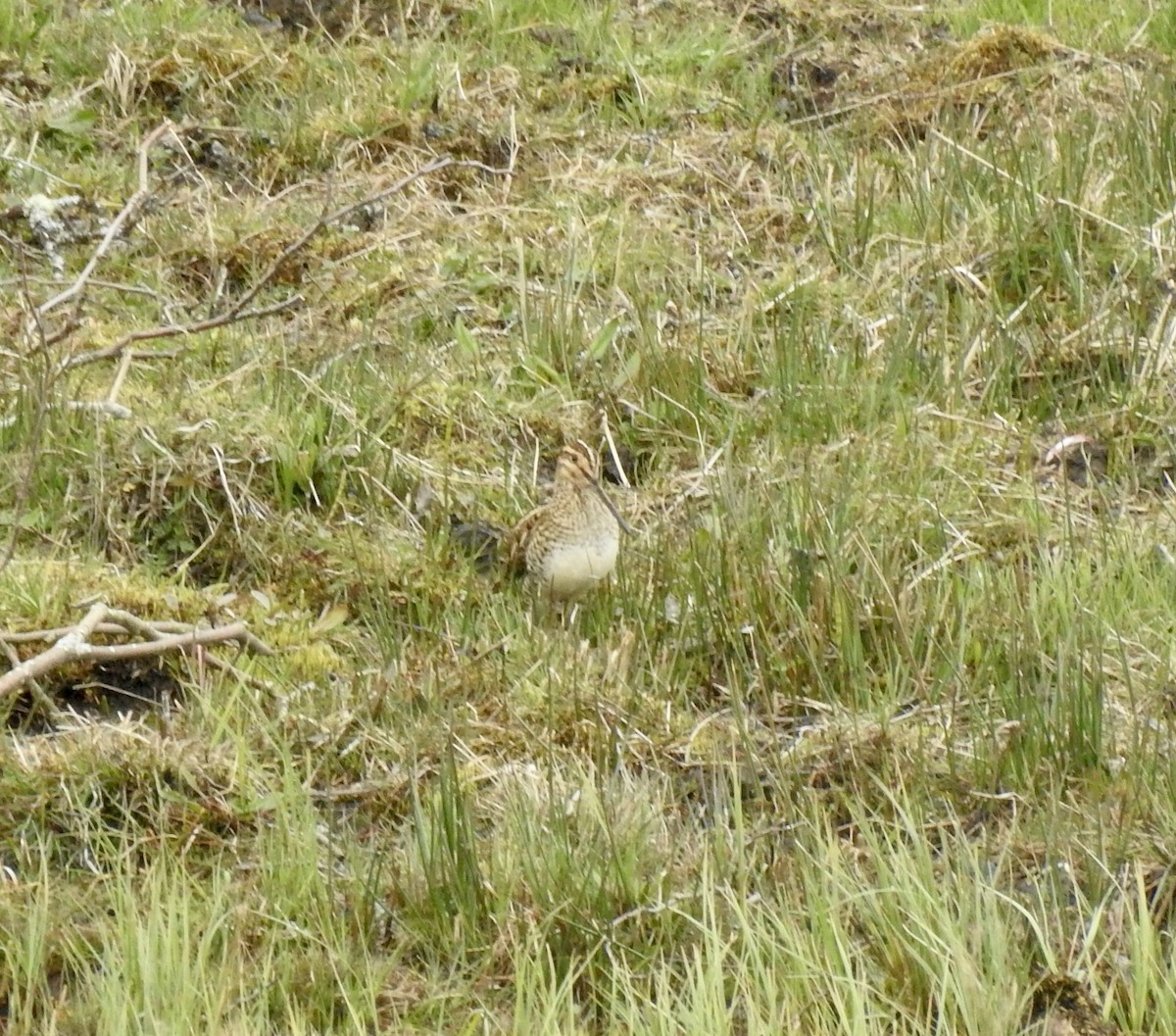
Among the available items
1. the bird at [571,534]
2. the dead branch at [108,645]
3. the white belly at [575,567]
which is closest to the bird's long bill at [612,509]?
the bird at [571,534]

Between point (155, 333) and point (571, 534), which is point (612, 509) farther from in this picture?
point (155, 333)

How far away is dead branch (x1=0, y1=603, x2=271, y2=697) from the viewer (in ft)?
13.5

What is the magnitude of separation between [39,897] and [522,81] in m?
4.53

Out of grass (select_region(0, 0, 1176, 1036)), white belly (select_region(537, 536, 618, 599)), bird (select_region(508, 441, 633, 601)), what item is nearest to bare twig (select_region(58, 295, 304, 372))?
grass (select_region(0, 0, 1176, 1036))

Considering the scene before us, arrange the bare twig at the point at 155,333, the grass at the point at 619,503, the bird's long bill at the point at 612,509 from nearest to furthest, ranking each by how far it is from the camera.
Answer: the grass at the point at 619,503, the bird's long bill at the point at 612,509, the bare twig at the point at 155,333

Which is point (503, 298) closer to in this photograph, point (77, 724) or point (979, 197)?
point (979, 197)

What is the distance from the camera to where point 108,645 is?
4391 mm

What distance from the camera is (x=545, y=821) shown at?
369cm

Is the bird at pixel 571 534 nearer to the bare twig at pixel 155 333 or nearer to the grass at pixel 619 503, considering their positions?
the grass at pixel 619 503

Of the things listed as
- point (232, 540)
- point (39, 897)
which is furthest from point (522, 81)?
point (39, 897)

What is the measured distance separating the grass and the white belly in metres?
0.08

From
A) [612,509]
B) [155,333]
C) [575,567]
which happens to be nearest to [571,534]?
[575,567]

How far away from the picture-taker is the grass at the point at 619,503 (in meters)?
3.38

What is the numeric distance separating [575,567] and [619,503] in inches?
29.3
